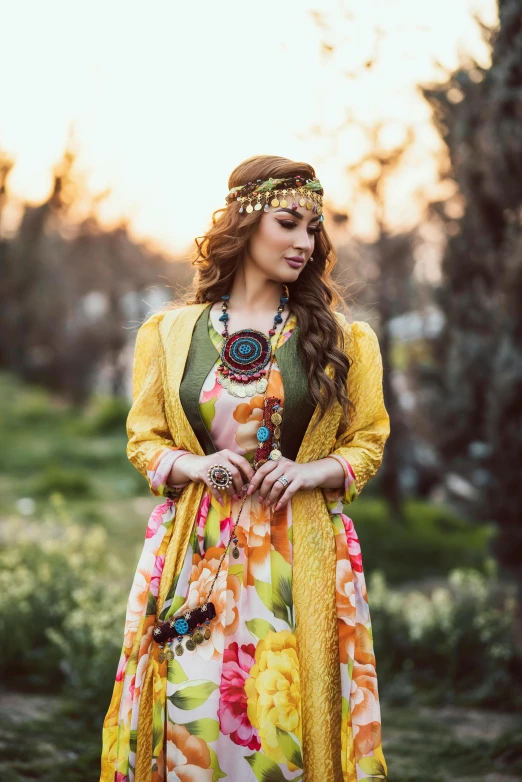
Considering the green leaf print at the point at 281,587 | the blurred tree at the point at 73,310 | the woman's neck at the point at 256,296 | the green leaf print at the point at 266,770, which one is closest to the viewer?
the green leaf print at the point at 266,770

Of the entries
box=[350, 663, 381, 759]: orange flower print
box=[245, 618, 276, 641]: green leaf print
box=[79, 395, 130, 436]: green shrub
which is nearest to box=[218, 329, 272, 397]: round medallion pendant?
box=[245, 618, 276, 641]: green leaf print

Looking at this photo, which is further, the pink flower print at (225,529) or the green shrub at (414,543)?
the green shrub at (414,543)

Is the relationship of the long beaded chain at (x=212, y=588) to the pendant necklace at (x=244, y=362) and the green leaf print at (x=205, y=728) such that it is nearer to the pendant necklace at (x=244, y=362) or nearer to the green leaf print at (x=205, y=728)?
the pendant necklace at (x=244, y=362)

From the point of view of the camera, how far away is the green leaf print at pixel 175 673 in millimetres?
2307

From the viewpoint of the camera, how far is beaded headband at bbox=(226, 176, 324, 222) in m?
2.48

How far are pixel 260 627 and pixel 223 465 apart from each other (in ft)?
1.47

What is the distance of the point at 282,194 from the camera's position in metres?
2.48

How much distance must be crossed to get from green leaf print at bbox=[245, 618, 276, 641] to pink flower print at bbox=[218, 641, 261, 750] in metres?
0.08

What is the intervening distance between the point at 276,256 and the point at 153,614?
1.08 meters

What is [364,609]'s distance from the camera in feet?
8.13

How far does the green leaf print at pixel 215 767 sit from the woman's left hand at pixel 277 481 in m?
0.66

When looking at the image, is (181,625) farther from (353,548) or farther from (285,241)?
(285,241)

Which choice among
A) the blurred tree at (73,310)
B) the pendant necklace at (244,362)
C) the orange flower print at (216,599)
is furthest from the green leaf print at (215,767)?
the blurred tree at (73,310)

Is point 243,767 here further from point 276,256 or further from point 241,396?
point 276,256
